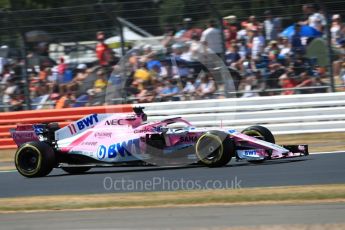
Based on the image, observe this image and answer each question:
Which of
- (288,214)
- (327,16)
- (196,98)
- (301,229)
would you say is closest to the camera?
(301,229)

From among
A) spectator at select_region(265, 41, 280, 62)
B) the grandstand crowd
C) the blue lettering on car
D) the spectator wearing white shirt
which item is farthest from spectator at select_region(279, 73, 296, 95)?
the blue lettering on car

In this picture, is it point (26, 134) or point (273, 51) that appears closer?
point (26, 134)

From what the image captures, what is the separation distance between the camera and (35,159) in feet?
36.4

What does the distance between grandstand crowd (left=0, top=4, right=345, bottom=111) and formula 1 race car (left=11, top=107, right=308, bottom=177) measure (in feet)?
12.1

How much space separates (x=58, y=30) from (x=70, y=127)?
188 inches

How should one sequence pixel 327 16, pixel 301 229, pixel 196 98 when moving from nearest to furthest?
pixel 301 229 < pixel 327 16 < pixel 196 98

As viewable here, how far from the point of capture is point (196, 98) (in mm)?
15078

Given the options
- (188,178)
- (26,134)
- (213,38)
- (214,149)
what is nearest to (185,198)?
(188,178)

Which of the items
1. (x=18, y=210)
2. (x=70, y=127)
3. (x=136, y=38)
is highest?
(x=136, y=38)

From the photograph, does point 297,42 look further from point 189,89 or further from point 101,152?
point 101,152

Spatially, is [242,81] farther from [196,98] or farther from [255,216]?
[255,216]

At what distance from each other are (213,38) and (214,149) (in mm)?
4949

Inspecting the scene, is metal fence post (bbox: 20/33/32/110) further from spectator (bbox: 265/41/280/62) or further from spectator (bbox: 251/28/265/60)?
spectator (bbox: 265/41/280/62)

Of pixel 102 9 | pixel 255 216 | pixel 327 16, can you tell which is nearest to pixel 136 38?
pixel 102 9
